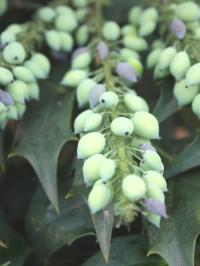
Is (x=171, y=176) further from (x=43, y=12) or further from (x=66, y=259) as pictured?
(x=43, y=12)

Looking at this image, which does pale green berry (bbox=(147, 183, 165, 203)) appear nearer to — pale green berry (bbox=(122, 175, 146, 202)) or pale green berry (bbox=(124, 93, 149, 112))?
pale green berry (bbox=(122, 175, 146, 202))

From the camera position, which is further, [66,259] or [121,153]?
[66,259]

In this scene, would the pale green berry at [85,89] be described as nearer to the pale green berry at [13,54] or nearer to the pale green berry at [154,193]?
the pale green berry at [13,54]

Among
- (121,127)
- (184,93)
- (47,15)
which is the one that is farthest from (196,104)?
(47,15)

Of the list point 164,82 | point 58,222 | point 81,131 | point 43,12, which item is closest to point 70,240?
point 58,222

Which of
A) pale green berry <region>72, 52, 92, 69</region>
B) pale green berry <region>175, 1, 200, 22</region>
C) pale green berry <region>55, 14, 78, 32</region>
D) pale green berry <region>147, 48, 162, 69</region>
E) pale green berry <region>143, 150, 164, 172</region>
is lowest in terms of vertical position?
pale green berry <region>147, 48, 162, 69</region>

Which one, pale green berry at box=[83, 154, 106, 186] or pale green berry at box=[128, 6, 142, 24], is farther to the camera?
pale green berry at box=[128, 6, 142, 24]

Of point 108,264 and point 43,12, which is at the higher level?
point 43,12

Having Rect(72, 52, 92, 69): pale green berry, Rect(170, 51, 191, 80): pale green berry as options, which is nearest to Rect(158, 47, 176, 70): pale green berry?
Rect(170, 51, 191, 80): pale green berry
